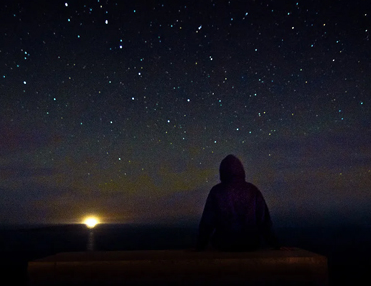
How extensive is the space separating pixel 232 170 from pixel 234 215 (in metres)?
0.66

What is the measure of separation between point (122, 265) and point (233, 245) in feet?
5.35

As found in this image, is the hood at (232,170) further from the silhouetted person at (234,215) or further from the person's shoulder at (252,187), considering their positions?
the person's shoulder at (252,187)

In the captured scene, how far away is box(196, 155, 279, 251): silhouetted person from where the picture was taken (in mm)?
5707

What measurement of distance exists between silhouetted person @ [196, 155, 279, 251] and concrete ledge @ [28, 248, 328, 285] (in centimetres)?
76

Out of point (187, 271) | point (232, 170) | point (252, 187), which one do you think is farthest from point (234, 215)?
point (187, 271)

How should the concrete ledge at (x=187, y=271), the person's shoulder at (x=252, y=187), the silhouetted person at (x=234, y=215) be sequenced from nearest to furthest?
the concrete ledge at (x=187, y=271), the silhouetted person at (x=234, y=215), the person's shoulder at (x=252, y=187)

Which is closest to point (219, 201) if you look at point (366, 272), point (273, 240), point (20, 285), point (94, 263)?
point (273, 240)

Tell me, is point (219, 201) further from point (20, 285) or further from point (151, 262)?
point (20, 285)

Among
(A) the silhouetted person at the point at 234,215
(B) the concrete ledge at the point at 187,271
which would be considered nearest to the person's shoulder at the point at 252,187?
(A) the silhouetted person at the point at 234,215

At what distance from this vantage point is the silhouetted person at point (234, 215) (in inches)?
225

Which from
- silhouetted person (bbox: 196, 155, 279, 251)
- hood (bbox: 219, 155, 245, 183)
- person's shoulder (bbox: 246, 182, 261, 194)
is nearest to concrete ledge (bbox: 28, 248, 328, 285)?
silhouetted person (bbox: 196, 155, 279, 251)

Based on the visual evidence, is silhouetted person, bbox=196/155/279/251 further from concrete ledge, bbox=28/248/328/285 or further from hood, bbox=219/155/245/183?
concrete ledge, bbox=28/248/328/285

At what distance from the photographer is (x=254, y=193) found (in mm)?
5910

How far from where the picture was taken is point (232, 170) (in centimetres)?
597
